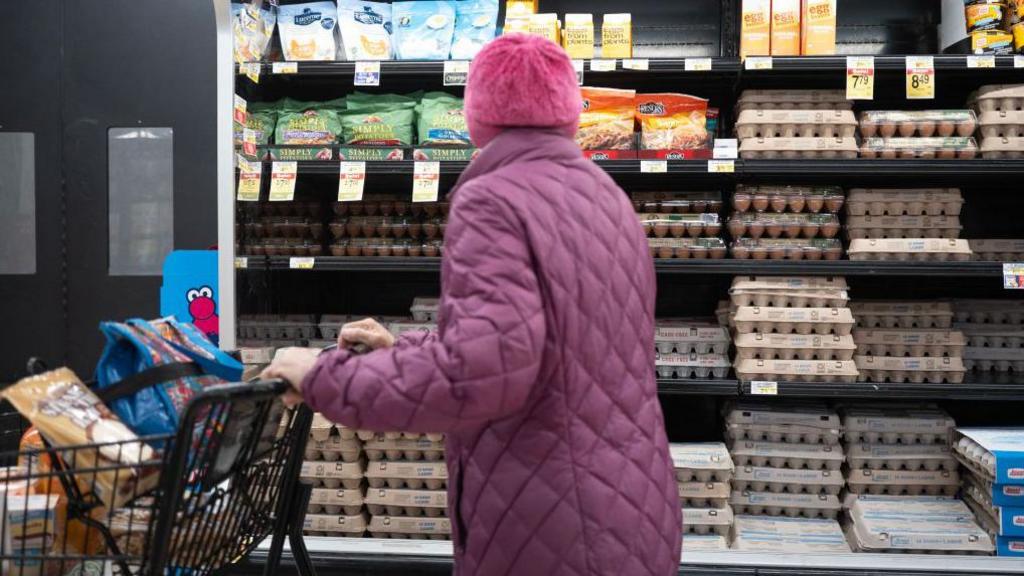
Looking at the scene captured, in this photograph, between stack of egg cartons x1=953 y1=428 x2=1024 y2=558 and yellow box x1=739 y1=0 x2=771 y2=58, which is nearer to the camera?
stack of egg cartons x1=953 y1=428 x2=1024 y2=558

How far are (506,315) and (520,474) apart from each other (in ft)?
1.00

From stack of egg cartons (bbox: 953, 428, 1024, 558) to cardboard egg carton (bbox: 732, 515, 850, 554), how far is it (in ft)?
1.62

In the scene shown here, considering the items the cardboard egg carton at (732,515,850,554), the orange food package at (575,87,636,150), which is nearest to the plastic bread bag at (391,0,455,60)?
the orange food package at (575,87,636,150)

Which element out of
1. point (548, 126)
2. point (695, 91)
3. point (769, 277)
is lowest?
point (769, 277)

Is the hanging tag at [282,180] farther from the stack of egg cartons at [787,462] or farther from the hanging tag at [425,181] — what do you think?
the stack of egg cartons at [787,462]

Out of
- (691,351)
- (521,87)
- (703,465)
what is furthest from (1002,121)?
(521,87)

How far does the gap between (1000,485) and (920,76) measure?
58.1 inches

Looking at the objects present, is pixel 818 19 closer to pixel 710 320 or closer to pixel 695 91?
pixel 695 91

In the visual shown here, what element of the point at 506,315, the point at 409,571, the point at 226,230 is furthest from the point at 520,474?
the point at 226,230

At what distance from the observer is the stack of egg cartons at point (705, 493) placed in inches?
128

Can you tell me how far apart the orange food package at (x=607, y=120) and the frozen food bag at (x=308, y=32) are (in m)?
1.04

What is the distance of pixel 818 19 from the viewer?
3264 millimetres

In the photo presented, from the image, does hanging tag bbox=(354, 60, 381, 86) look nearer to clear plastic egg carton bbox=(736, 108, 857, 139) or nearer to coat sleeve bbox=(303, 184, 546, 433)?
clear plastic egg carton bbox=(736, 108, 857, 139)

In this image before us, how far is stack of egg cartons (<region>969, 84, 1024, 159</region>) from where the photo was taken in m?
3.25
